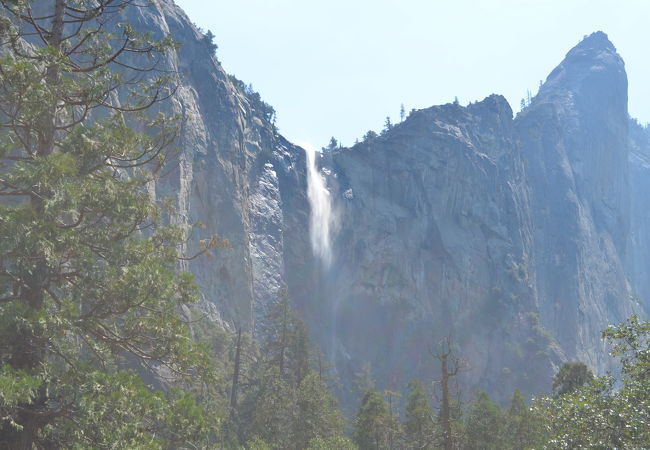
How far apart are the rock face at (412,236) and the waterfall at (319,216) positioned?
1.11m

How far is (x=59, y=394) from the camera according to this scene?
28.8ft

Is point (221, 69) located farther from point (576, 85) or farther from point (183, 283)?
point (576, 85)

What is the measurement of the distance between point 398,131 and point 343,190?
1401 centimetres

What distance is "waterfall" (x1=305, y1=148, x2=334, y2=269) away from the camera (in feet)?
273

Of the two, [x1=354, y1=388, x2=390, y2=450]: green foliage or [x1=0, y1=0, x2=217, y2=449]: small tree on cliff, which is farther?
[x1=354, y1=388, x2=390, y2=450]: green foliage

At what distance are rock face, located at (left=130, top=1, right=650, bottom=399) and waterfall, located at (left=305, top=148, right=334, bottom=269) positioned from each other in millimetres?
1112

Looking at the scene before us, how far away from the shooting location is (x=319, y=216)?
84.5 metres

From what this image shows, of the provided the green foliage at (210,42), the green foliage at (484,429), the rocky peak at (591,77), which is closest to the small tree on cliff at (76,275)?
the green foliage at (484,429)

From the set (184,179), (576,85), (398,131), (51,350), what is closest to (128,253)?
(51,350)

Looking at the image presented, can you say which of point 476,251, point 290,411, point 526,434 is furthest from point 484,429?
point 476,251

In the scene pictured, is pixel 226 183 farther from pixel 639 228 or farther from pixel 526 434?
pixel 639 228

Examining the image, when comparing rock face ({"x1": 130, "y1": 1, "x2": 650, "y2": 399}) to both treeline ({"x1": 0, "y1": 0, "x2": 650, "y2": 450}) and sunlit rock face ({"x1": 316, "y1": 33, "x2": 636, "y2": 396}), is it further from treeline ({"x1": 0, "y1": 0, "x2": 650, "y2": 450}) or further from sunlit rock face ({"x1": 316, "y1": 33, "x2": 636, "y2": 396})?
treeline ({"x1": 0, "y1": 0, "x2": 650, "y2": 450})

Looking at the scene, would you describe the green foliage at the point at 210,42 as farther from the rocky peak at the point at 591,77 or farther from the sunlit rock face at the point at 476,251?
the rocky peak at the point at 591,77

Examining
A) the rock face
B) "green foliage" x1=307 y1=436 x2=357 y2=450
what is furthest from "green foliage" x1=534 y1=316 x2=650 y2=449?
the rock face
